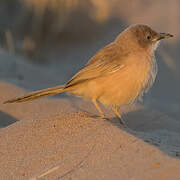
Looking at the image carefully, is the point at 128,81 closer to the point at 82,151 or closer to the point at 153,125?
the point at 82,151

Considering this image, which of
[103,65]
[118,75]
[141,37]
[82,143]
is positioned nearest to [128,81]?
[118,75]

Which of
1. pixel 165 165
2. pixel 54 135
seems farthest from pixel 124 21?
pixel 165 165

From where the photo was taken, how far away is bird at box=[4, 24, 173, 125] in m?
5.21

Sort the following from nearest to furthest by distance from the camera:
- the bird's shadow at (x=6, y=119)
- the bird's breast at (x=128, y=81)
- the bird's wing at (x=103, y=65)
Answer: the bird's breast at (x=128, y=81) < the bird's wing at (x=103, y=65) < the bird's shadow at (x=6, y=119)

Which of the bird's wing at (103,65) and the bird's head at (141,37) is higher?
the bird's head at (141,37)

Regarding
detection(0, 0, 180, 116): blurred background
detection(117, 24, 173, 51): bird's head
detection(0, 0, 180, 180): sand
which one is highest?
detection(117, 24, 173, 51): bird's head

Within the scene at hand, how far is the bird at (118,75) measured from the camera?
17.1 feet

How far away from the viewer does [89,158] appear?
402 centimetres

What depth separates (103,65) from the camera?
5395 mm

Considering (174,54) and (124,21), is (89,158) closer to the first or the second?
(174,54)

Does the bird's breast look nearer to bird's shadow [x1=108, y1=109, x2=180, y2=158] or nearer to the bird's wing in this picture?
the bird's wing

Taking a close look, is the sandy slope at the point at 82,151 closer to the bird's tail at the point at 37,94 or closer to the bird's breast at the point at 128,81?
the bird's tail at the point at 37,94

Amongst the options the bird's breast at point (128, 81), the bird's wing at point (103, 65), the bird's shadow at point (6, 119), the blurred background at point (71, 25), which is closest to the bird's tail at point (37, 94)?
the bird's wing at point (103, 65)

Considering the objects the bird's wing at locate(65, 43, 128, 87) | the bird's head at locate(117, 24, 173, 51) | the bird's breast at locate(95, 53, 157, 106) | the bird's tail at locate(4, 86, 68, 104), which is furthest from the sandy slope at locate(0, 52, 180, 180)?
the bird's head at locate(117, 24, 173, 51)
